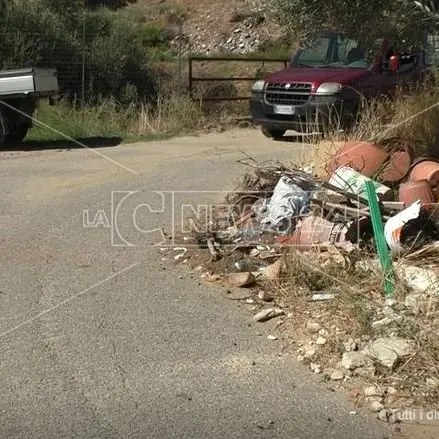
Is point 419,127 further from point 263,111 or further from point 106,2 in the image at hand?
point 106,2

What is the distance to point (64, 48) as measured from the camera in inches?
764

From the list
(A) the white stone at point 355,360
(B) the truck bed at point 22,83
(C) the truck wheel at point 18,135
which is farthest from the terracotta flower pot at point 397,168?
(C) the truck wheel at point 18,135

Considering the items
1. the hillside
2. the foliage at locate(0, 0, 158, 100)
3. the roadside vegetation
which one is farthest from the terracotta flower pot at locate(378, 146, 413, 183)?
the hillside

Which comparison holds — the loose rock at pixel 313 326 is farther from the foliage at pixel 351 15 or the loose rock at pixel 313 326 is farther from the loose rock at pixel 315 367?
the foliage at pixel 351 15

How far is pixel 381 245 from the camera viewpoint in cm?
600

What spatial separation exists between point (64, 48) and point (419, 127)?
11.7 meters

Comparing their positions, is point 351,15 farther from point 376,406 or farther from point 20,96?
point 20,96

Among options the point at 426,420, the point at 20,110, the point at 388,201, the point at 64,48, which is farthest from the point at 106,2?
the point at 426,420

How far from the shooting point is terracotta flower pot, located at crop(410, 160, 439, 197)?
24.7 feet

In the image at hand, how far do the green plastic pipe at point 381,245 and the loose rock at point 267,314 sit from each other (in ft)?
2.72

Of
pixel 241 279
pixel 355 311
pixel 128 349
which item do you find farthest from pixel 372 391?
pixel 241 279

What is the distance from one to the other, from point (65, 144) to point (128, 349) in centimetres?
1087

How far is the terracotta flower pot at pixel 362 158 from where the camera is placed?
8.20m

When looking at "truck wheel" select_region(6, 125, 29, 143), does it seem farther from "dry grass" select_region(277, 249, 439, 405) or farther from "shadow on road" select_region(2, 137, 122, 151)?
"dry grass" select_region(277, 249, 439, 405)
